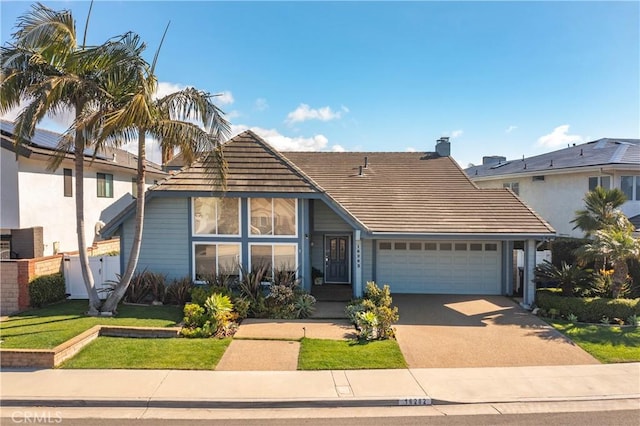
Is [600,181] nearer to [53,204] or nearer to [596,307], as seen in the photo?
[596,307]

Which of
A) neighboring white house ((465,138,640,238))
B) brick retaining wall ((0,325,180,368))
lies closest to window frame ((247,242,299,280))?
brick retaining wall ((0,325,180,368))

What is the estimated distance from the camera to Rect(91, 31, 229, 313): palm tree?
415 inches

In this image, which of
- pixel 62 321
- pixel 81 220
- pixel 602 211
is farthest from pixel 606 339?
pixel 81 220

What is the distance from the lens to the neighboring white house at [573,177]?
1827cm

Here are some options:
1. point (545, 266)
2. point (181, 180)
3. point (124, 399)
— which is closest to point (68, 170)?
point (181, 180)

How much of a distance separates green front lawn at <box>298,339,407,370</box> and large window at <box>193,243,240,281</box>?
461cm

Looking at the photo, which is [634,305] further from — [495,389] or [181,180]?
[181,180]

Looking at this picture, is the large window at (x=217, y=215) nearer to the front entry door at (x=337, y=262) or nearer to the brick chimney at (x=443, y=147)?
the front entry door at (x=337, y=262)

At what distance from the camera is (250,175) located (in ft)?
44.7

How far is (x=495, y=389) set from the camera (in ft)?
25.3

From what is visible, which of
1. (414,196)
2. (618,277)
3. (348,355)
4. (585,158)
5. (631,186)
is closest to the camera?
(348,355)

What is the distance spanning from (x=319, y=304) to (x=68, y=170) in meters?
12.9

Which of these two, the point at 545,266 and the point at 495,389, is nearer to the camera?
the point at 495,389

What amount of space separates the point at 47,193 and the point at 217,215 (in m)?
8.22
